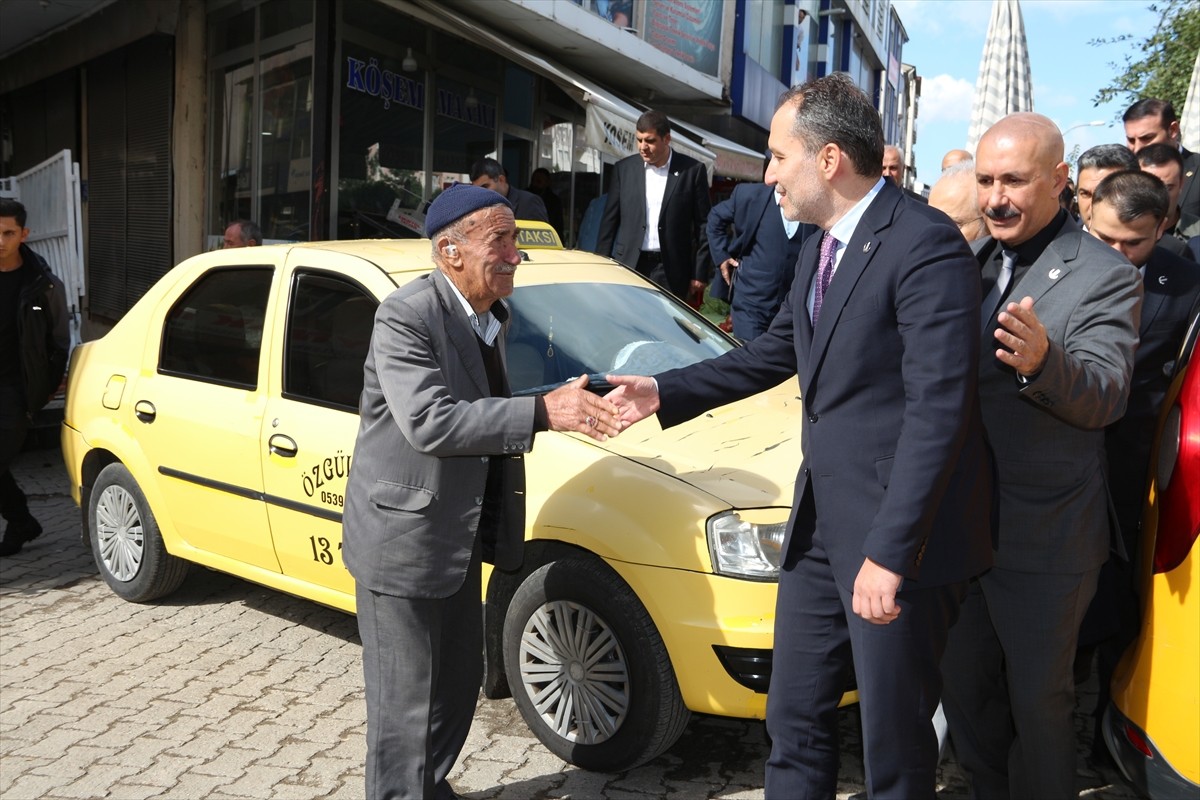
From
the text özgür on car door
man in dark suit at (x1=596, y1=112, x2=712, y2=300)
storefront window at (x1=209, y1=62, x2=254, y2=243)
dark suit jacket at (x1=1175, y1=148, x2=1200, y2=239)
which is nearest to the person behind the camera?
the text özgür on car door

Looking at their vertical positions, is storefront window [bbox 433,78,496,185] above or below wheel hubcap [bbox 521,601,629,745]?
above

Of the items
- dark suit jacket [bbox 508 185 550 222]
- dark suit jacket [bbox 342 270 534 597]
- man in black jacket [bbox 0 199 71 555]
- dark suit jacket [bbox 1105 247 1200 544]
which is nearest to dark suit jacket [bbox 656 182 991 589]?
dark suit jacket [bbox 342 270 534 597]

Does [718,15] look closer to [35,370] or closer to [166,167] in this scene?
[166,167]

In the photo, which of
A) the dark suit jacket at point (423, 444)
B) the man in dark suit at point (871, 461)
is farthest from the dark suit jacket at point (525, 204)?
the man in dark suit at point (871, 461)

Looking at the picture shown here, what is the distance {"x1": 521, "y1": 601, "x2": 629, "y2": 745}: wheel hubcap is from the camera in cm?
357

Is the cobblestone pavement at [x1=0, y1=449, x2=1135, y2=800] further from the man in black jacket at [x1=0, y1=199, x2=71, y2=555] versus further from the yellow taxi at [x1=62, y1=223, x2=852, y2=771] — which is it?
the man in black jacket at [x1=0, y1=199, x2=71, y2=555]

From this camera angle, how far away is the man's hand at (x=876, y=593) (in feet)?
7.81

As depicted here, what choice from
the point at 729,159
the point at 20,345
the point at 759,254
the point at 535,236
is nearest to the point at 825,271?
the point at 535,236

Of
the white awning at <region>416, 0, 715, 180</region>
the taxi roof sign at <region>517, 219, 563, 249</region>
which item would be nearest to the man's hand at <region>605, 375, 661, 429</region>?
the taxi roof sign at <region>517, 219, 563, 249</region>

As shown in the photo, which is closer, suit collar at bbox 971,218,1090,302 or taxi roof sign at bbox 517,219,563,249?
suit collar at bbox 971,218,1090,302

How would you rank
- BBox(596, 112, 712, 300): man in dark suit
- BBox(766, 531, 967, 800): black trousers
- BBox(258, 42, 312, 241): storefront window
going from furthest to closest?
BBox(258, 42, 312, 241): storefront window, BBox(596, 112, 712, 300): man in dark suit, BBox(766, 531, 967, 800): black trousers

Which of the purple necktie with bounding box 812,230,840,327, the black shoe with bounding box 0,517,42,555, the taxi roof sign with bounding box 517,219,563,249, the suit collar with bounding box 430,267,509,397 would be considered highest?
the taxi roof sign with bounding box 517,219,563,249

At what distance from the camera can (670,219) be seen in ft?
23.9

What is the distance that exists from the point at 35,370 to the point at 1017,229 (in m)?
5.28
